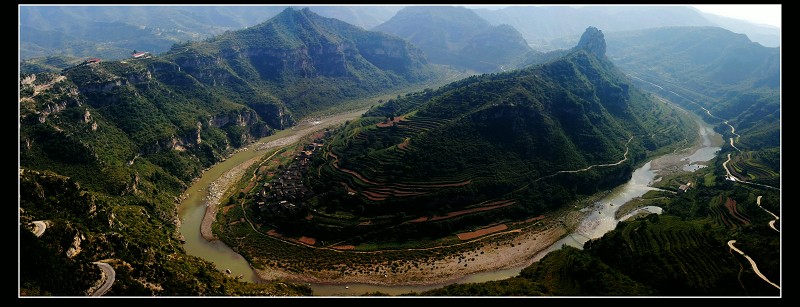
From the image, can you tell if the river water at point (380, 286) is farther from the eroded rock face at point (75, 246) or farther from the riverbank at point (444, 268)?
the eroded rock face at point (75, 246)

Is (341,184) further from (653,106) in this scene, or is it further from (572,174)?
(653,106)

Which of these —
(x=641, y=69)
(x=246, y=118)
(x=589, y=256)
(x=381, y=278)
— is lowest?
(x=381, y=278)

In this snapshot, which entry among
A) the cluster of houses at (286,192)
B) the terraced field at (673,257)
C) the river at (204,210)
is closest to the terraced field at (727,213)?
the terraced field at (673,257)

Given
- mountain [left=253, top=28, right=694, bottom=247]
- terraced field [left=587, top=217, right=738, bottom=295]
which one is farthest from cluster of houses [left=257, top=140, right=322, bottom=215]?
terraced field [left=587, top=217, right=738, bottom=295]

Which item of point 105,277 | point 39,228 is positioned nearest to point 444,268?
point 105,277

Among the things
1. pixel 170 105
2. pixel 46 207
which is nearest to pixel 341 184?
pixel 46 207

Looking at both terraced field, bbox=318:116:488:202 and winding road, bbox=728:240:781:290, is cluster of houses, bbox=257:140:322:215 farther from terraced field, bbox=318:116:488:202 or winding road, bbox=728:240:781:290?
winding road, bbox=728:240:781:290
